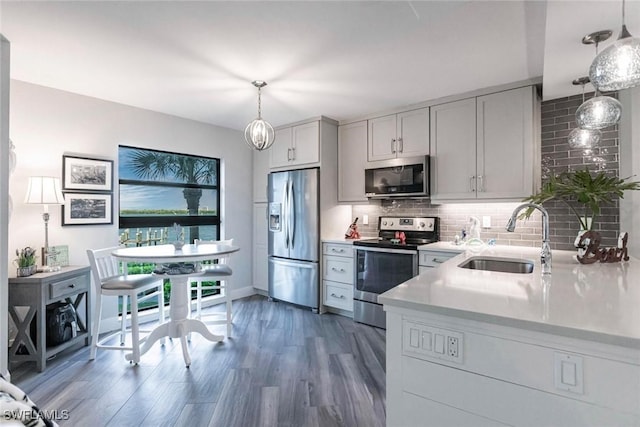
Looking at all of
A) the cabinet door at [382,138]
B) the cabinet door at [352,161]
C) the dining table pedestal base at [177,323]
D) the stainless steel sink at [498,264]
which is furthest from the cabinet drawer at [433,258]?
the dining table pedestal base at [177,323]

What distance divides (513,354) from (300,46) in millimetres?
2147

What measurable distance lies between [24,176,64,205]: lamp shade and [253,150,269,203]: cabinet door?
2368 mm

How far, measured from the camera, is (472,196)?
3068 millimetres

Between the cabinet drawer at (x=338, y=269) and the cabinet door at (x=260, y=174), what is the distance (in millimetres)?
1426

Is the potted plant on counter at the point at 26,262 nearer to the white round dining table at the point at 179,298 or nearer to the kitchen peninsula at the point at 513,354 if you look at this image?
the white round dining table at the point at 179,298

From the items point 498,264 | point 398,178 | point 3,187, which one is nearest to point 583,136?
point 498,264

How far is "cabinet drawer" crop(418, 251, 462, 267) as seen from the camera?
2.87 m

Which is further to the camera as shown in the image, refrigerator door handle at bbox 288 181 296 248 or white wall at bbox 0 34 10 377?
refrigerator door handle at bbox 288 181 296 248

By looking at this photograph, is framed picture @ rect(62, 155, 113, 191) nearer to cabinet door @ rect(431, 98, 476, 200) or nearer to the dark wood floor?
the dark wood floor

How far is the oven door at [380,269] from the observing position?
3.14 metres

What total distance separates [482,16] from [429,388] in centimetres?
201

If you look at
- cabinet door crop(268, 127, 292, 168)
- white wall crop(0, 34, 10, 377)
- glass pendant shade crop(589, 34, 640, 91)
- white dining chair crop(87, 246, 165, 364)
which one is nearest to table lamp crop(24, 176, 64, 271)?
white dining chair crop(87, 246, 165, 364)

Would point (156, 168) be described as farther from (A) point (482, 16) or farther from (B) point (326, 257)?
(A) point (482, 16)

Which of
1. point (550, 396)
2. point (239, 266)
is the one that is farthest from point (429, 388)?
point (239, 266)
